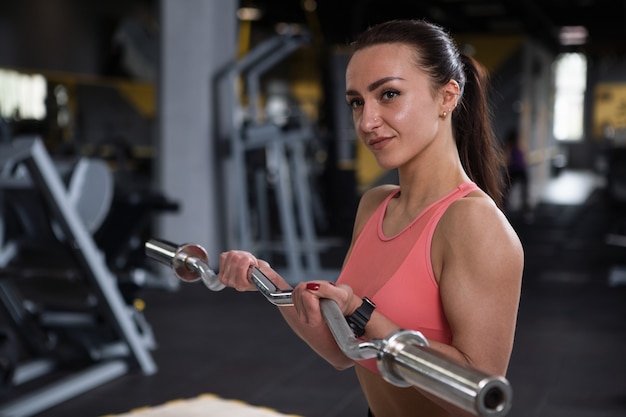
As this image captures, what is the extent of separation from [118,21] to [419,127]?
39.4 ft

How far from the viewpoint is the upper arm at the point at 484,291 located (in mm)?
1013

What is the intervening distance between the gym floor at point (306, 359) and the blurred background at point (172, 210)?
16 millimetres

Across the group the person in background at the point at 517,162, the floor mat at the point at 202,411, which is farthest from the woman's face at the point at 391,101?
the person in background at the point at 517,162

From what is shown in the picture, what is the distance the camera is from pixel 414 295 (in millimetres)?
1082

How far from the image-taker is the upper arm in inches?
39.9

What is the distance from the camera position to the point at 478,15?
53.3 ft

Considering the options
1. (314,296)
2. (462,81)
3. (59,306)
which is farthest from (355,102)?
(59,306)

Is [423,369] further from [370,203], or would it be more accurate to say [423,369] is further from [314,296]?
[370,203]

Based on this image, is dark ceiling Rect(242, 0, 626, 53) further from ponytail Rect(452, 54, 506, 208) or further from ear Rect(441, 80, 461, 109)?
ear Rect(441, 80, 461, 109)

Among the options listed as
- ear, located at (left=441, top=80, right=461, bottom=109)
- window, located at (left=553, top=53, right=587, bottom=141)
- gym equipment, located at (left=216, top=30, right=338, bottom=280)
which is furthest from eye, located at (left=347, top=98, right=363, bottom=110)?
window, located at (left=553, top=53, right=587, bottom=141)

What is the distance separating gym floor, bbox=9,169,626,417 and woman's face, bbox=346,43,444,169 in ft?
7.42

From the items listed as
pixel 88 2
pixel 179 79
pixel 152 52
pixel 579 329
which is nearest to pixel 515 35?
pixel 152 52

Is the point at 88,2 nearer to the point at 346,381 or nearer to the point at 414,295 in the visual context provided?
the point at 346,381

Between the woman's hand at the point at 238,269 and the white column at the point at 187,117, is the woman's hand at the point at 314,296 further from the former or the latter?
the white column at the point at 187,117
